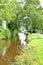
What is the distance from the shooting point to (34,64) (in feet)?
37.5

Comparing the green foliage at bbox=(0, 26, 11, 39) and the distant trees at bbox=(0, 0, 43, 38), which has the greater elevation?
the distant trees at bbox=(0, 0, 43, 38)

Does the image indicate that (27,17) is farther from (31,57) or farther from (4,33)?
(31,57)

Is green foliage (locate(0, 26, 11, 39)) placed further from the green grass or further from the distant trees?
the green grass

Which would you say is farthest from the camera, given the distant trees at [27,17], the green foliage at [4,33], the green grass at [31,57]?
the distant trees at [27,17]

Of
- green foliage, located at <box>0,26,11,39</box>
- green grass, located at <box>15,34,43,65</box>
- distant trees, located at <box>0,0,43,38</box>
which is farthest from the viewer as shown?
distant trees, located at <box>0,0,43,38</box>

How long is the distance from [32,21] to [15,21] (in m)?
3.91

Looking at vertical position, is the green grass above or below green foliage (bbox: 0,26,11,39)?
above

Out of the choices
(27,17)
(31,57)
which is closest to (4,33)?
(27,17)

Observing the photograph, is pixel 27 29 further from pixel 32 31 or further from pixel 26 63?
pixel 26 63

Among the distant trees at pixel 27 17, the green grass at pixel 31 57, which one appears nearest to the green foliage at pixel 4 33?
the distant trees at pixel 27 17

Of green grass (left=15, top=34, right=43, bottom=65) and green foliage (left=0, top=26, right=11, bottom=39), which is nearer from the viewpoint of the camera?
green grass (left=15, top=34, right=43, bottom=65)

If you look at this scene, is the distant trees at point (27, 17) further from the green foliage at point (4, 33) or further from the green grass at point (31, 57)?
the green grass at point (31, 57)

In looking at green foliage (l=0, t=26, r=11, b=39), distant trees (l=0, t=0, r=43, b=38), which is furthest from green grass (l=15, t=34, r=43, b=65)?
distant trees (l=0, t=0, r=43, b=38)

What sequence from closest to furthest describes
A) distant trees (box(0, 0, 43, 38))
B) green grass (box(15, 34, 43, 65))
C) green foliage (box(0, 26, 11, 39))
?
green grass (box(15, 34, 43, 65)), green foliage (box(0, 26, 11, 39)), distant trees (box(0, 0, 43, 38))
